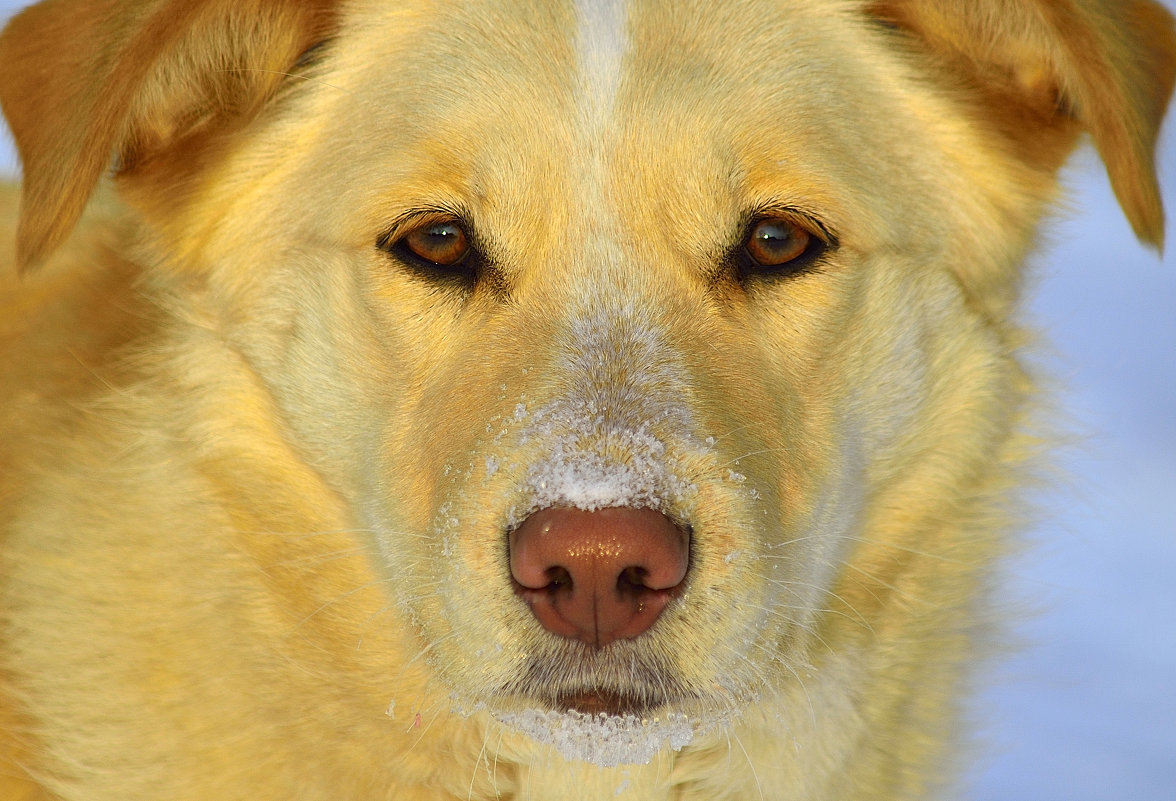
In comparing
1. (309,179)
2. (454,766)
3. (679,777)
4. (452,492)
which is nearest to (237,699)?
(454,766)

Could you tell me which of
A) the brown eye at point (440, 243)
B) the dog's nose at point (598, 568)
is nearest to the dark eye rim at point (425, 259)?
the brown eye at point (440, 243)

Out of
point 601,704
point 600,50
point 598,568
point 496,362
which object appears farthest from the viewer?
point 600,50

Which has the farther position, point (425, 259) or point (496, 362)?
point (425, 259)

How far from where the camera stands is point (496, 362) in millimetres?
2502

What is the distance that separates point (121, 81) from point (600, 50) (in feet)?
3.01

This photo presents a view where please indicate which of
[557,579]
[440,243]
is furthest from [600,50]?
[557,579]

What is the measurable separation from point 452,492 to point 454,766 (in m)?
0.64

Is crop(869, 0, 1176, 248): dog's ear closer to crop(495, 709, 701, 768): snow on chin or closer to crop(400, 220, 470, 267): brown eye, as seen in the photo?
crop(400, 220, 470, 267): brown eye

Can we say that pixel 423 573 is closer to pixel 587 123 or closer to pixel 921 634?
pixel 587 123

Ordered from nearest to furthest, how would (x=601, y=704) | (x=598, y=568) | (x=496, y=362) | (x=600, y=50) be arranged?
(x=598, y=568) → (x=601, y=704) → (x=496, y=362) → (x=600, y=50)

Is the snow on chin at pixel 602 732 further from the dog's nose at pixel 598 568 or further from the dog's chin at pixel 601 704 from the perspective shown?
the dog's nose at pixel 598 568

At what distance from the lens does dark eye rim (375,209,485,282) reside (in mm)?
2613

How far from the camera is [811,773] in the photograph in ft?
9.18

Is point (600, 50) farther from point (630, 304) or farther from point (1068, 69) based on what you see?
point (1068, 69)
